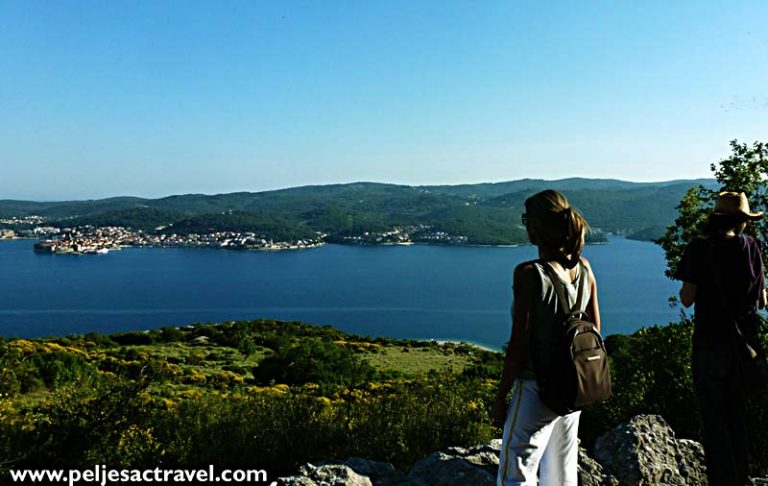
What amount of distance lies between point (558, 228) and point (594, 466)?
6.34 feet

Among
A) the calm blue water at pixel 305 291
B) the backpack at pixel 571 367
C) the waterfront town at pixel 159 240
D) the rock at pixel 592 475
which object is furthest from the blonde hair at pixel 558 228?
the waterfront town at pixel 159 240

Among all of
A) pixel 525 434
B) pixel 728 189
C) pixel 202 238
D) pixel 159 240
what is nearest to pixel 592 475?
pixel 525 434

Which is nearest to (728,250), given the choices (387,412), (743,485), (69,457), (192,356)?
(743,485)

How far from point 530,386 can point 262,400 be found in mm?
3230

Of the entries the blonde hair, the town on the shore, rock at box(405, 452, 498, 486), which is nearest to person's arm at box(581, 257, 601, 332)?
the blonde hair

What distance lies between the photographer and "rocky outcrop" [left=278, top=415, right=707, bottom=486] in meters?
3.21

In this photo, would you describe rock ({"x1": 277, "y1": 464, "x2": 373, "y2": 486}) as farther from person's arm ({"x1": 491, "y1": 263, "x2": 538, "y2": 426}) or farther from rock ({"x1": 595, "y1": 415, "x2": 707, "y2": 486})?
rock ({"x1": 595, "y1": 415, "x2": 707, "y2": 486})

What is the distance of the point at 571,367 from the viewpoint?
7.32 ft

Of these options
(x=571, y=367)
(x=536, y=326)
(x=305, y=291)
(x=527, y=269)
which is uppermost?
(x=527, y=269)

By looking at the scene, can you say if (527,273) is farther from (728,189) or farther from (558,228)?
(728,189)

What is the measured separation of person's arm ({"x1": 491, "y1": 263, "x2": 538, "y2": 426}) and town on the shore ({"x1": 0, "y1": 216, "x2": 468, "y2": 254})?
137462 mm

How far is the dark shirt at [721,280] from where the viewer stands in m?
2.84

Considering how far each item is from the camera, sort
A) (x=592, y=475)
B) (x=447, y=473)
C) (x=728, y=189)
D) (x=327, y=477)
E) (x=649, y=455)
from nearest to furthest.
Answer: (x=327, y=477) → (x=447, y=473) → (x=592, y=475) → (x=649, y=455) → (x=728, y=189)

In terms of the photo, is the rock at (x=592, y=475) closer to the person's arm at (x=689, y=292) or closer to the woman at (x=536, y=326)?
the woman at (x=536, y=326)
